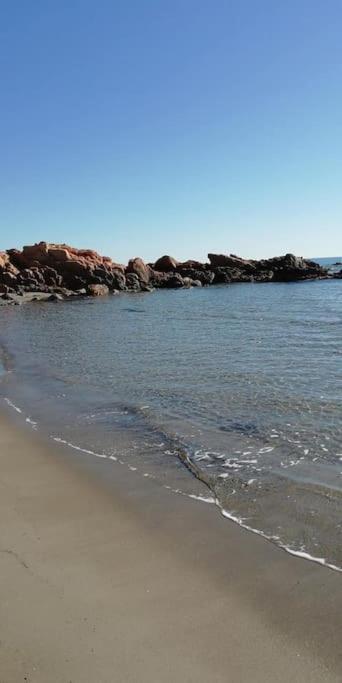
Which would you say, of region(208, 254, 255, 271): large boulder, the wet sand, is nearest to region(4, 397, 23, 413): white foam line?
the wet sand

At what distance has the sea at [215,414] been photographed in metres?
5.08

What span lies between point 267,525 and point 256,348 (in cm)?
1056

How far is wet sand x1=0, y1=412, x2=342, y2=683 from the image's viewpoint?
9.15 ft

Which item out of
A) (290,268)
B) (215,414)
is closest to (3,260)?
(290,268)

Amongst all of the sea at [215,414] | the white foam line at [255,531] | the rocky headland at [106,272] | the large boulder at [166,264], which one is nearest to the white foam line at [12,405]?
the sea at [215,414]

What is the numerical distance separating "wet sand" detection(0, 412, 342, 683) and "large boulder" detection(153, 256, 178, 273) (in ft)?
209

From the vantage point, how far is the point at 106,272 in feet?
179

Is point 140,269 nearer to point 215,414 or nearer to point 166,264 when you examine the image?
point 166,264

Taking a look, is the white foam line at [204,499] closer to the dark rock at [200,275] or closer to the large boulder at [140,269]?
the large boulder at [140,269]

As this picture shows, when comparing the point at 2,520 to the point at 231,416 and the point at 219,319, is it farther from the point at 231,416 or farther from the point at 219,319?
the point at 219,319

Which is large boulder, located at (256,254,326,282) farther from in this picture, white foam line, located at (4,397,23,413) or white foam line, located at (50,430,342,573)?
white foam line, located at (50,430,342,573)

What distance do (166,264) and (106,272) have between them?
1543 centimetres

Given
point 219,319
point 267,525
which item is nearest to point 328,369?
point 267,525

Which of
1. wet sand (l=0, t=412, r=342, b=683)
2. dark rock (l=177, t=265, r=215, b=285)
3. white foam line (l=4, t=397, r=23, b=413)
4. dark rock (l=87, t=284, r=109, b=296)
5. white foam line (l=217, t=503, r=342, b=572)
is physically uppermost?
dark rock (l=177, t=265, r=215, b=285)
